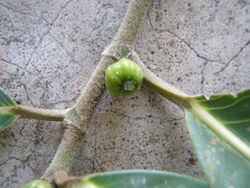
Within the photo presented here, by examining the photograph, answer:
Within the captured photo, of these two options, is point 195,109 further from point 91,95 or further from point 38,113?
point 38,113

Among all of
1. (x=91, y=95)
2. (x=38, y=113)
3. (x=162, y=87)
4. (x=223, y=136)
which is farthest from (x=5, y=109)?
(x=223, y=136)

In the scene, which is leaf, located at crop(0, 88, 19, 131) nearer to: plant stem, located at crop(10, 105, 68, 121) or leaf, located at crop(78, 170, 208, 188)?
plant stem, located at crop(10, 105, 68, 121)

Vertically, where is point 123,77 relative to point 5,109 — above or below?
above

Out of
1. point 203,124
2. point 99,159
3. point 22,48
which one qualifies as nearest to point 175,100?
point 203,124

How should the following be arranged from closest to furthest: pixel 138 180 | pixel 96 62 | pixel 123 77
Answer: pixel 138 180 < pixel 123 77 < pixel 96 62

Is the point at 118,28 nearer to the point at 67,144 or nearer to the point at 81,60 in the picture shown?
the point at 81,60

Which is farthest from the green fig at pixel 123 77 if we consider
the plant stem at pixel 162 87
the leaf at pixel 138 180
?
the leaf at pixel 138 180

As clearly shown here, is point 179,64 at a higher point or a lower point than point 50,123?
higher

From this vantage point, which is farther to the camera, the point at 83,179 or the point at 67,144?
the point at 67,144
